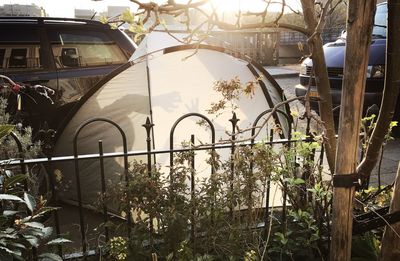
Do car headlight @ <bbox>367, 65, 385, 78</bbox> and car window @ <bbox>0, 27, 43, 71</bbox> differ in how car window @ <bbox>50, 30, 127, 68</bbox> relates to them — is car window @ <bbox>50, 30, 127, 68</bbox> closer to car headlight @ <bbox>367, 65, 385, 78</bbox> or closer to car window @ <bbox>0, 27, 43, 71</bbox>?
car window @ <bbox>0, 27, 43, 71</bbox>

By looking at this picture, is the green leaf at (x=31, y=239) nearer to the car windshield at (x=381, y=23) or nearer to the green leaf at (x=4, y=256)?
the green leaf at (x=4, y=256)

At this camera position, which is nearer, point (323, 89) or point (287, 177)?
point (323, 89)

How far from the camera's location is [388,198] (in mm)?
2496

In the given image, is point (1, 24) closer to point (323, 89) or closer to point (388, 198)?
point (323, 89)

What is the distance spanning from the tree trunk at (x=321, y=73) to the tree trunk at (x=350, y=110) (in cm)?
32

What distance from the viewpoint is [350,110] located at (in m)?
1.54

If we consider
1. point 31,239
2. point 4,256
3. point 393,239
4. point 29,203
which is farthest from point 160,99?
point 393,239

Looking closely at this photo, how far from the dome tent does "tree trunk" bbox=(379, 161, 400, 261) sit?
4.76 ft

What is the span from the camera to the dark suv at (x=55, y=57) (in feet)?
15.1

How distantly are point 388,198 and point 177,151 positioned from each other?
1.51 m

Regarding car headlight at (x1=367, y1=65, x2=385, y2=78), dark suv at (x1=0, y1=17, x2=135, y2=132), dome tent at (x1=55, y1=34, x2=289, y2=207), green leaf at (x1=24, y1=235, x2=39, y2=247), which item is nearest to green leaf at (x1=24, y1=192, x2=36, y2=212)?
green leaf at (x1=24, y1=235, x2=39, y2=247)

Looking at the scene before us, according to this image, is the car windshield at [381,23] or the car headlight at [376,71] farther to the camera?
the car windshield at [381,23]

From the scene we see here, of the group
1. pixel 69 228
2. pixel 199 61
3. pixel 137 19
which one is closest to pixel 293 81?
pixel 199 61

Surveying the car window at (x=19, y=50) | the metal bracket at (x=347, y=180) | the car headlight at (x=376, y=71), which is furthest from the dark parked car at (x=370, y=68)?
the car window at (x=19, y=50)
